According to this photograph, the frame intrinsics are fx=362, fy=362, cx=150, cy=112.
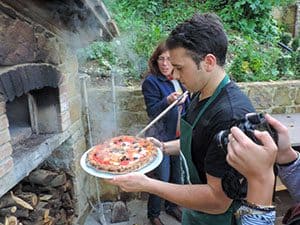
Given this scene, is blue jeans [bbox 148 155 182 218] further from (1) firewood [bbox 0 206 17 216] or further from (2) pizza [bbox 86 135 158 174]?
(1) firewood [bbox 0 206 17 216]

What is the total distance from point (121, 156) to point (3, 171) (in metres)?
0.75

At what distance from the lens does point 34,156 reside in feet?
8.81

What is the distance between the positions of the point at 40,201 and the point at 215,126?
2.11 m

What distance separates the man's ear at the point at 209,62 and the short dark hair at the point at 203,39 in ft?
0.05

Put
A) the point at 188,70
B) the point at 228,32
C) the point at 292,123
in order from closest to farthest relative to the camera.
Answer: the point at 188,70 → the point at 292,123 → the point at 228,32

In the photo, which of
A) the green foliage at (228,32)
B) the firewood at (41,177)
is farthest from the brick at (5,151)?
the green foliage at (228,32)

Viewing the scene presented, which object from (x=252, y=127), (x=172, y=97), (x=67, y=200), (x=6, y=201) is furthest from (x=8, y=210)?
(x=252, y=127)

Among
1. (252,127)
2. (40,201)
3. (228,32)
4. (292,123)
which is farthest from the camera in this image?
(228,32)

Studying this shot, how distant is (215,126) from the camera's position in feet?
5.25

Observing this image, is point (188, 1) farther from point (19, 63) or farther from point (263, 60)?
point (19, 63)

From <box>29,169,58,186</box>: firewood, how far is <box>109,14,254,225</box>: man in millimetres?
1625

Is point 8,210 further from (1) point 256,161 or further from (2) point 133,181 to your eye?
(1) point 256,161

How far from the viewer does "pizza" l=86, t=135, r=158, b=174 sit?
205 centimetres

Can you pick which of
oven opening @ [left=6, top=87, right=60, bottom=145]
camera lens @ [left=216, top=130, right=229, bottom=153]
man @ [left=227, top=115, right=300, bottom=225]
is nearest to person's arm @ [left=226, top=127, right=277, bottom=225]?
man @ [left=227, top=115, right=300, bottom=225]
